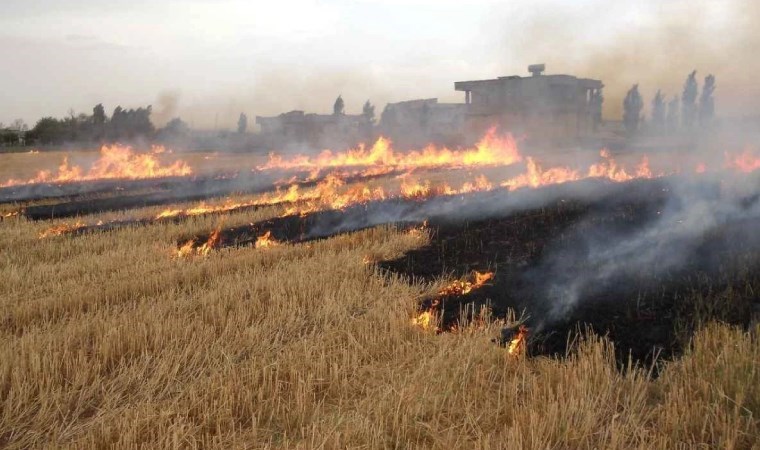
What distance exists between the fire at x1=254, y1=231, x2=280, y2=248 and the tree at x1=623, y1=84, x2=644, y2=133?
4873cm

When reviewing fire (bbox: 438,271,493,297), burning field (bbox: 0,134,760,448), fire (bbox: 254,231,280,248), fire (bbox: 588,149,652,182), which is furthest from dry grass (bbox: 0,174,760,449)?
fire (bbox: 588,149,652,182)

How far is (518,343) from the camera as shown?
566 centimetres

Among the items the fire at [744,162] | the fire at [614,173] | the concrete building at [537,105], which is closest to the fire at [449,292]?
the fire at [614,173]

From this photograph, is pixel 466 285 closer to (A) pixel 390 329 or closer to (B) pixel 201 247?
(A) pixel 390 329

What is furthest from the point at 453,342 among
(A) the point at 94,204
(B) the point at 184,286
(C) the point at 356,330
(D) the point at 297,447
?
(A) the point at 94,204

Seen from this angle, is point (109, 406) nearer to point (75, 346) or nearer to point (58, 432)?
point (58, 432)

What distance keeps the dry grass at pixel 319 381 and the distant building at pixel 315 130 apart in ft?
145

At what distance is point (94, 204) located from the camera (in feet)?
59.9

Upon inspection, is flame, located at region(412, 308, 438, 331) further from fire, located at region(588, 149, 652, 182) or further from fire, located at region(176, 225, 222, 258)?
fire, located at region(588, 149, 652, 182)

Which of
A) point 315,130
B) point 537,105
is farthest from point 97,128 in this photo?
point 537,105

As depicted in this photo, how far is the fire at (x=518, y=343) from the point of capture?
545 centimetres

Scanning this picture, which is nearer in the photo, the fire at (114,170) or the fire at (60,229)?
the fire at (60,229)

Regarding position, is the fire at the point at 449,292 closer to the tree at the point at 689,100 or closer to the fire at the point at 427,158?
the fire at the point at 427,158

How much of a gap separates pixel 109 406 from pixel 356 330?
98.0 inches
